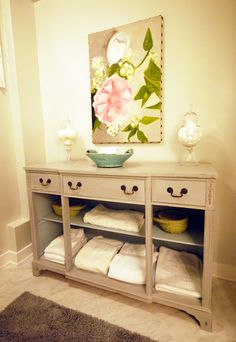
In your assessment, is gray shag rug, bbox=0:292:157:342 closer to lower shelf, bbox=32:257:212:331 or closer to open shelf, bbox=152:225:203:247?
lower shelf, bbox=32:257:212:331

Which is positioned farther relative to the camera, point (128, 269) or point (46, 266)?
point (46, 266)

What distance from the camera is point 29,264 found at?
1.81 meters

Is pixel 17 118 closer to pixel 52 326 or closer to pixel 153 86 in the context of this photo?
pixel 153 86

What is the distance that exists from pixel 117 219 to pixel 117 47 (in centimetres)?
127

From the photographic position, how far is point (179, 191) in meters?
1.12

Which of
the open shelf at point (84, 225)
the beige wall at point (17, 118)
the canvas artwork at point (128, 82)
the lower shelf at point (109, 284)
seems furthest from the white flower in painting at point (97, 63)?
the lower shelf at point (109, 284)

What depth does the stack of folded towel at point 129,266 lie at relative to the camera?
4.33 feet

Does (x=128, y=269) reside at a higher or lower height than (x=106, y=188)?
lower

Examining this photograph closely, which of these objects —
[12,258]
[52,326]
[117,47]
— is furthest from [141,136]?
[12,258]

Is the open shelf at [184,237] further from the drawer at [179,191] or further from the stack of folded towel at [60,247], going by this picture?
the stack of folded towel at [60,247]

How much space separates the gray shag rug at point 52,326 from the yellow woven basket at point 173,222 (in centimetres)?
59

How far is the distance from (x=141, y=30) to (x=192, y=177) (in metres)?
1.13

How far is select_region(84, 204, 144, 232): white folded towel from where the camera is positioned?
4.56 ft

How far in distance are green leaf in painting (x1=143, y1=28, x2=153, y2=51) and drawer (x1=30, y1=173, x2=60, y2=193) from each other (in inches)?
43.5
